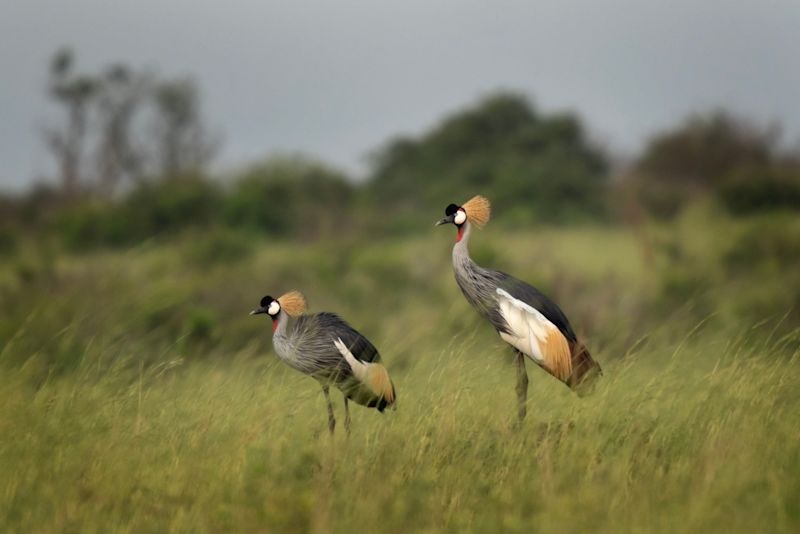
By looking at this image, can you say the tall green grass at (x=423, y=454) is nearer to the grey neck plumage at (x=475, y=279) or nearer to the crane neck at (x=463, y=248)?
the grey neck plumage at (x=475, y=279)

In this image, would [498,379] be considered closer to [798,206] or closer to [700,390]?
[700,390]

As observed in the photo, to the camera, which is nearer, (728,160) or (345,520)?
(345,520)

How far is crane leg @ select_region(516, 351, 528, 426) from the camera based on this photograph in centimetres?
662

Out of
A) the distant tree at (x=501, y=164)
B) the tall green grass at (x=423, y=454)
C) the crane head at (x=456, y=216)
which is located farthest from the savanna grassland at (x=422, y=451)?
the distant tree at (x=501, y=164)

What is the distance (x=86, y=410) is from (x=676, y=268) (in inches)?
673

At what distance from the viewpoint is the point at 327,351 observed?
6441 mm

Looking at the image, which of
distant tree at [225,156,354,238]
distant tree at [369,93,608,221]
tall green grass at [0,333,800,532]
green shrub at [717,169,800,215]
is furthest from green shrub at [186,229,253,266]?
tall green grass at [0,333,800,532]

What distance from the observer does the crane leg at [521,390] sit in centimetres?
662

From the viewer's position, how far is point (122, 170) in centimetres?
3341

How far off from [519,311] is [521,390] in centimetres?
43

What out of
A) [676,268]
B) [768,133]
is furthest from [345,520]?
[768,133]

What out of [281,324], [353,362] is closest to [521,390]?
[353,362]

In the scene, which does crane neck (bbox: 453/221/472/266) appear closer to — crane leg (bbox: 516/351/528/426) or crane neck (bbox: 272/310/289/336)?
crane leg (bbox: 516/351/528/426)

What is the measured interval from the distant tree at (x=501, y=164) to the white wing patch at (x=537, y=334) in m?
25.4
